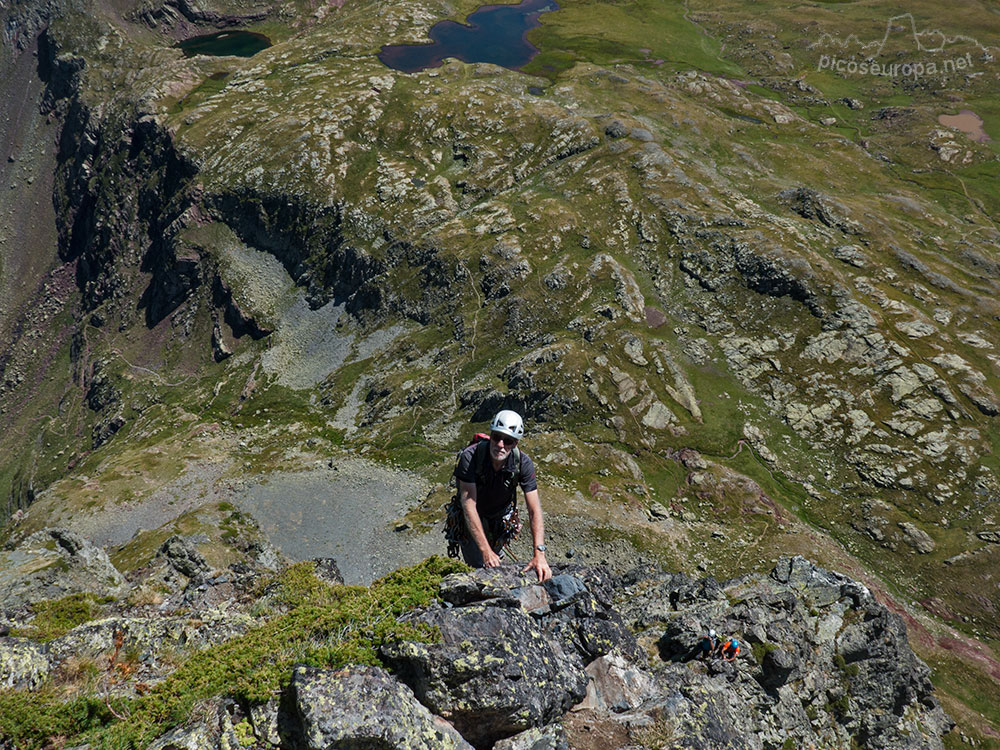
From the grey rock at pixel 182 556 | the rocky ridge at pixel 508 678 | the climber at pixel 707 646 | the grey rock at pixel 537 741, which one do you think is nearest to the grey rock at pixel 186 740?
the rocky ridge at pixel 508 678

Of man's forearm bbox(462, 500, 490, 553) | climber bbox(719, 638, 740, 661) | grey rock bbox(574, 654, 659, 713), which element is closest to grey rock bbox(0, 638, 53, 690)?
man's forearm bbox(462, 500, 490, 553)

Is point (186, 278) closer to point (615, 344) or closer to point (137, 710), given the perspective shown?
point (615, 344)

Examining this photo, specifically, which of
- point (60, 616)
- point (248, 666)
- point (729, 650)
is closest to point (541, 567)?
point (248, 666)

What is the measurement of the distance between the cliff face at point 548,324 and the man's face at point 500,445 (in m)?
27.7

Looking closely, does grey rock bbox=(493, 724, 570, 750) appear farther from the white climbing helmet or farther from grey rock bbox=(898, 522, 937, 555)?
grey rock bbox=(898, 522, 937, 555)

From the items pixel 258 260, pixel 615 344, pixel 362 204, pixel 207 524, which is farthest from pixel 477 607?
pixel 258 260

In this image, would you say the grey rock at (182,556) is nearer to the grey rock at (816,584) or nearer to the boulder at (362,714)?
the boulder at (362,714)

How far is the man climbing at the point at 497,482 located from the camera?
15586 mm

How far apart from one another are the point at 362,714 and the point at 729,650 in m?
23.1

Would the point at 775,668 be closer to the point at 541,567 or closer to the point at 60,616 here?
the point at 541,567

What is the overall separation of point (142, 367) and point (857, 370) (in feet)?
588

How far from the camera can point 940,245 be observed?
137125 millimetres

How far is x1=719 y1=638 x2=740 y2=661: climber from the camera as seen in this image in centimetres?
2838

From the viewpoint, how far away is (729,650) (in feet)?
93.7
